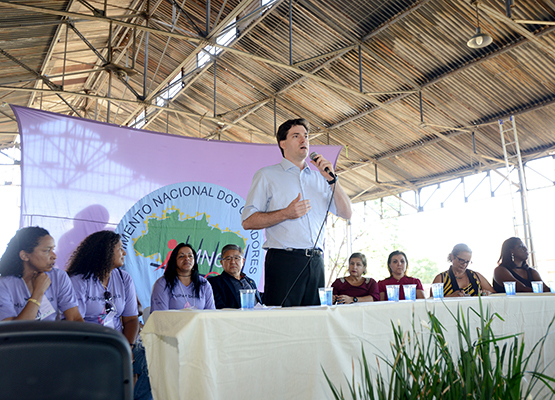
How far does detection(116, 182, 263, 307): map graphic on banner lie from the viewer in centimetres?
426

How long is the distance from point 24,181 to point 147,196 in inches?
41.1

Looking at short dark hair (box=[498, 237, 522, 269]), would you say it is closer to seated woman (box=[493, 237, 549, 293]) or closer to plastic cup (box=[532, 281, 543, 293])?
seated woman (box=[493, 237, 549, 293])

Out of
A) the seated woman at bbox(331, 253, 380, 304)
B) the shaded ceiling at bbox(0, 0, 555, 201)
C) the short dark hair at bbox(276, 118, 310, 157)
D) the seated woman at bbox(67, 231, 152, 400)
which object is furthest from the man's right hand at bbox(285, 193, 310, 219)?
the shaded ceiling at bbox(0, 0, 555, 201)

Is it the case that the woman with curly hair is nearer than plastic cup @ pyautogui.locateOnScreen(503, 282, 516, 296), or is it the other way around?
plastic cup @ pyautogui.locateOnScreen(503, 282, 516, 296)

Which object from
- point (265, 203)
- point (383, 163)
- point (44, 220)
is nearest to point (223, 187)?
point (44, 220)

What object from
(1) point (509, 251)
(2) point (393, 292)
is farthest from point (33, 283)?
(1) point (509, 251)

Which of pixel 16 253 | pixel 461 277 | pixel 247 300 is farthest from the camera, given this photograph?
pixel 461 277

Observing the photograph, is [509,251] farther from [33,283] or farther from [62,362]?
[62,362]

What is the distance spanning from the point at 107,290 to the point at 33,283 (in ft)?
1.69

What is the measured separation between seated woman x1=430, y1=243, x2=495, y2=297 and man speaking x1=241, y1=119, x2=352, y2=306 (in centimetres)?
202

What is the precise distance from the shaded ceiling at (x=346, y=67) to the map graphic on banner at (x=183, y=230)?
2651 mm

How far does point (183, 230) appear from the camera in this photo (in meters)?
4.46

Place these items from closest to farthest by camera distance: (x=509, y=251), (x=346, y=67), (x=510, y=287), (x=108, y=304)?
1. (x=510, y=287)
2. (x=108, y=304)
3. (x=509, y=251)
4. (x=346, y=67)

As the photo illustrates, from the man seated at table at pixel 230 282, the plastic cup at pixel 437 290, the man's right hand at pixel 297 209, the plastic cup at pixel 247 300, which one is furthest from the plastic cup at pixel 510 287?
the man seated at table at pixel 230 282
